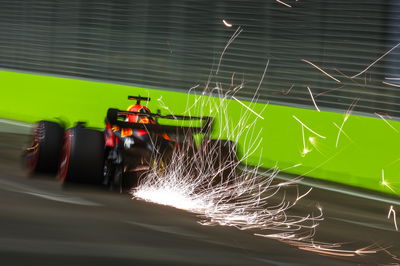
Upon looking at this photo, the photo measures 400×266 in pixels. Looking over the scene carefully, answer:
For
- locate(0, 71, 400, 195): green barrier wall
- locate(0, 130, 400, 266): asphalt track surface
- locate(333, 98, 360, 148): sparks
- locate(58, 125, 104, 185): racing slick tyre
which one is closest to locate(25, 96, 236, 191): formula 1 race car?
locate(58, 125, 104, 185): racing slick tyre

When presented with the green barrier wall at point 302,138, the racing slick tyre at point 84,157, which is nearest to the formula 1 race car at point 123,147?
the racing slick tyre at point 84,157

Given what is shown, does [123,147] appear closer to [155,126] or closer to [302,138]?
[155,126]

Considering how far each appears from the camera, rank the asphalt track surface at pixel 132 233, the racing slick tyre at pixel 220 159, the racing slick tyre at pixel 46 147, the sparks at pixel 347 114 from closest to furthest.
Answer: the asphalt track surface at pixel 132 233, the racing slick tyre at pixel 220 159, the racing slick tyre at pixel 46 147, the sparks at pixel 347 114

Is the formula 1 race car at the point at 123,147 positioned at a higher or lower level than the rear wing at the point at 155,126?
lower

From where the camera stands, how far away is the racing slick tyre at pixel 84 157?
10.9 metres

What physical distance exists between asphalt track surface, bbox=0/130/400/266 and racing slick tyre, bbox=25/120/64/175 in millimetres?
149

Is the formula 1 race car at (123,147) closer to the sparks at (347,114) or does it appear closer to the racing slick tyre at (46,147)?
the racing slick tyre at (46,147)

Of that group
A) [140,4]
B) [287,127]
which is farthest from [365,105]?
[140,4]

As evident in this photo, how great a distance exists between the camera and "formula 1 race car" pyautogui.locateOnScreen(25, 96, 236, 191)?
10922mm

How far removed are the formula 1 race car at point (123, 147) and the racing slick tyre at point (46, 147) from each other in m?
0.01

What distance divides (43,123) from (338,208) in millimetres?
3689

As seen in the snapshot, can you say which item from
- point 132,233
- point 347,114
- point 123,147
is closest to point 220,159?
point 123,147

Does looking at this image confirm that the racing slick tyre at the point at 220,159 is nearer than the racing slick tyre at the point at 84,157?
No

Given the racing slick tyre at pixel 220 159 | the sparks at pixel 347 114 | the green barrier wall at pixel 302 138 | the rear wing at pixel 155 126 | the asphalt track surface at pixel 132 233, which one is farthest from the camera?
the sparks at pixel 347 114
